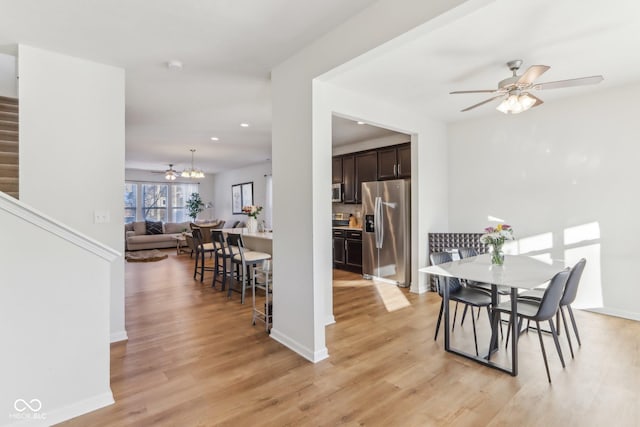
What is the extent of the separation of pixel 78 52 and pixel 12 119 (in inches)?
52.8

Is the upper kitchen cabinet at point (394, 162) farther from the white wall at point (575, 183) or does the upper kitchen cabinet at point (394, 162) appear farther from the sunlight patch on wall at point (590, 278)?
the sunlight patch on wall at point (590, 278)

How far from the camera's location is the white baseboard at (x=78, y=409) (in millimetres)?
1888

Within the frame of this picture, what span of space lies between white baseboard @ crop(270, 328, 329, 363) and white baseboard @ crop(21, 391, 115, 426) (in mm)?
1386

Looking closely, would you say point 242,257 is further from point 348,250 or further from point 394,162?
point 394,162

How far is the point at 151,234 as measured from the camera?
10.0m

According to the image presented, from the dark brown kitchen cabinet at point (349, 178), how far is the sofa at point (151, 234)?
241 inches

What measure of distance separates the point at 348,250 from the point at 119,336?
13.4ft

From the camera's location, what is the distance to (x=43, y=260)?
1.93 m

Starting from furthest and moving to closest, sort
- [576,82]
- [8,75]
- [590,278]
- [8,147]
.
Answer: [590,278], [8,75], [8,147], [576,82]

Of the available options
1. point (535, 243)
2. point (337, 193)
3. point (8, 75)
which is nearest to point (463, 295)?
point (535, 243)

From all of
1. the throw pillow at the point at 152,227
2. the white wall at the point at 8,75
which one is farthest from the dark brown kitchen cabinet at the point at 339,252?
the throw pillow at the point at 152,227

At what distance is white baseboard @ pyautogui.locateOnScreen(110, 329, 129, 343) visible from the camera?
3043 millimetres

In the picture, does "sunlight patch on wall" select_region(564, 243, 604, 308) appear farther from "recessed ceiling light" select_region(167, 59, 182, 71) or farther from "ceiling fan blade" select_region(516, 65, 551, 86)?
"recessed ceiling light" select_region(167, 59, 182, 71)

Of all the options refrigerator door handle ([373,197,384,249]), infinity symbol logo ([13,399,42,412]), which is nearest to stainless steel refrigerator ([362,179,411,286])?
refrigerator door handle ([373,197,384,249])
